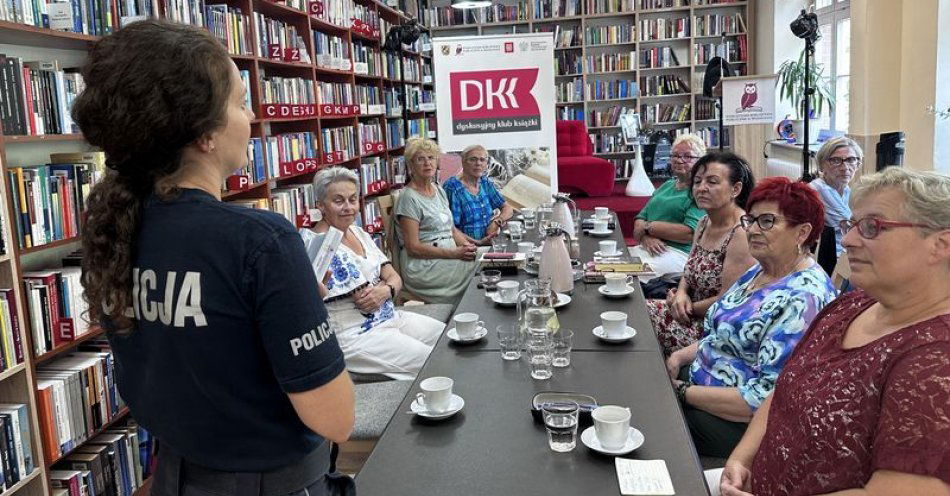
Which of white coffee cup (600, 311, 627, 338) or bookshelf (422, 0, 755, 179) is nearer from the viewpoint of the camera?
white coffee cup (600, 311, 627, 338)

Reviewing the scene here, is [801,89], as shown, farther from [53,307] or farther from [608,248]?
[53,307]

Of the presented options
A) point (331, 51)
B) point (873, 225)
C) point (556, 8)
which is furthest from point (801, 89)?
point (873, 225)

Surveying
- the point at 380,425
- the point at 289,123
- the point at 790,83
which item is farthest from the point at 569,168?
the point at 380,425

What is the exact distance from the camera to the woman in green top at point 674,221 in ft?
12.7

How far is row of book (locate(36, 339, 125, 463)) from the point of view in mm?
2363

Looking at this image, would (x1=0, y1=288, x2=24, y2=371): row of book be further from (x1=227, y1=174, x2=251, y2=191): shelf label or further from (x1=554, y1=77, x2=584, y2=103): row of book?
(x1=554, y1=77, x2=584, y2=103): row of book

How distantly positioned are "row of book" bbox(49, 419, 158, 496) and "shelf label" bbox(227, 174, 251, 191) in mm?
1386

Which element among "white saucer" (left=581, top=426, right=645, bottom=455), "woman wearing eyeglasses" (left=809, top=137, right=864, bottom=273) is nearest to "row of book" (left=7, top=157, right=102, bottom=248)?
"white saucer" (left=581, top=426, right=645, bottom=455)

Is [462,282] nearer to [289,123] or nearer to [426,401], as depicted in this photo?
[289,123]

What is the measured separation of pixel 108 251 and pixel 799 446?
1.28 meters

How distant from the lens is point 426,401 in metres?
1.59

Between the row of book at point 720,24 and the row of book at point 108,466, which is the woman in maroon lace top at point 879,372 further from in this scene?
the row of book at point 720,24

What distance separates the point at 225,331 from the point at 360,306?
1.86 meters

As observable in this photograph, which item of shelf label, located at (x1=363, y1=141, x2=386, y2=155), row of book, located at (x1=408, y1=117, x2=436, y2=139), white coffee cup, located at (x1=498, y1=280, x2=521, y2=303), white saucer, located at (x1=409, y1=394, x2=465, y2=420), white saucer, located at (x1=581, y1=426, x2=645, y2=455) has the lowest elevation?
white saucer, located at (x1=581, y1=426, x2=645, y2=455)
